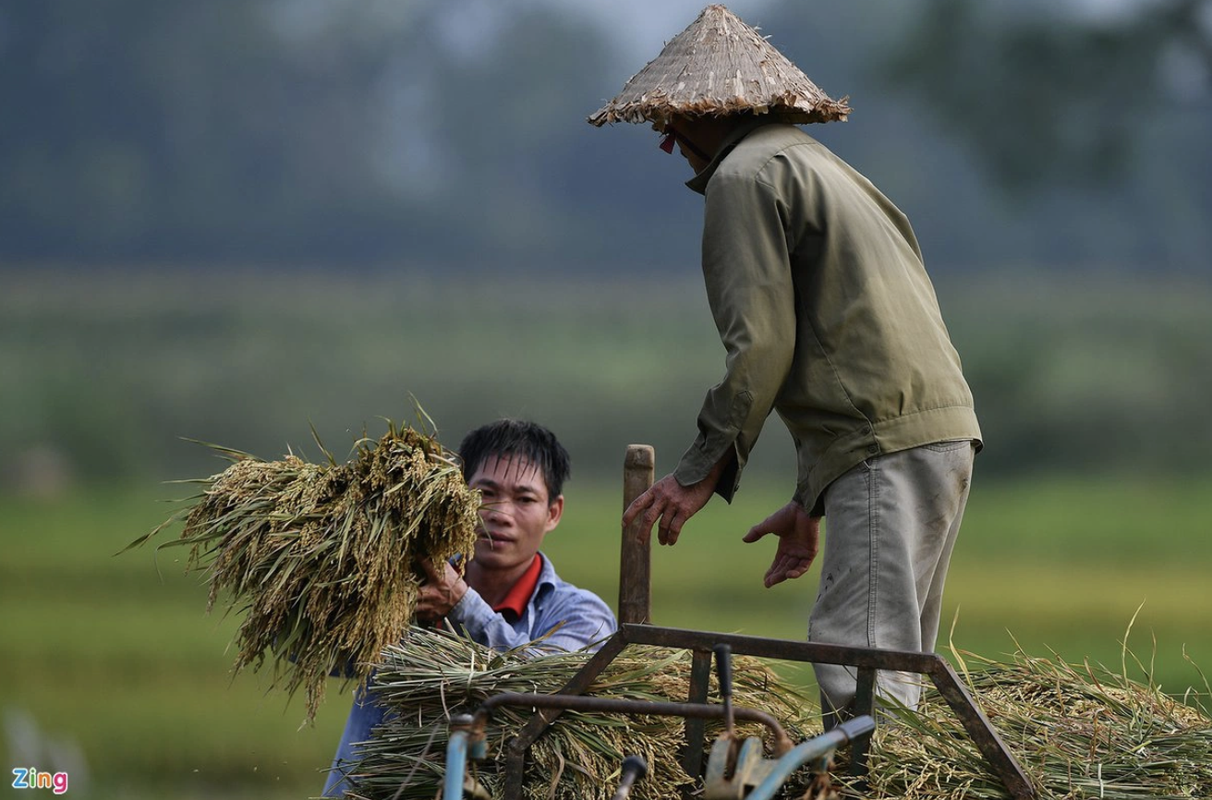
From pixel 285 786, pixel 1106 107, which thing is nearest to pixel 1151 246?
pixel 1106 107

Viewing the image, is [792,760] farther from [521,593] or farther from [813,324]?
[521,593]

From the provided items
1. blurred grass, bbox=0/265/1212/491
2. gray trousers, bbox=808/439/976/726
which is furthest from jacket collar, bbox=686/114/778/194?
blurred grass, bbox=0/265/1212/491

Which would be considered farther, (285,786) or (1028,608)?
(1028,608)

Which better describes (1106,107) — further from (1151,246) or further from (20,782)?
(20,782)

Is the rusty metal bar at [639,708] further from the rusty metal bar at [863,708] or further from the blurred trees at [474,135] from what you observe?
the blurred trees at [474,135]

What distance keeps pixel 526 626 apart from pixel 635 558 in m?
0.37

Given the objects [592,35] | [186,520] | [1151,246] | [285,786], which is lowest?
[285,786]

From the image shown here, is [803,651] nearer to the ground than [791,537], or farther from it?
nearer to the ground

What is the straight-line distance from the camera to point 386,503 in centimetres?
381

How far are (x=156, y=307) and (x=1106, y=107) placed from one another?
18.9 m

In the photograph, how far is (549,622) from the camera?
14.0 ft

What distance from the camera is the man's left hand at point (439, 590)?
3971 millimetres

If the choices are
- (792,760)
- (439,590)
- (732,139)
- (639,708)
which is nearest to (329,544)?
(439,590)

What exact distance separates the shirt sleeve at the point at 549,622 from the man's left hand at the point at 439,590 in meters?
0.02
